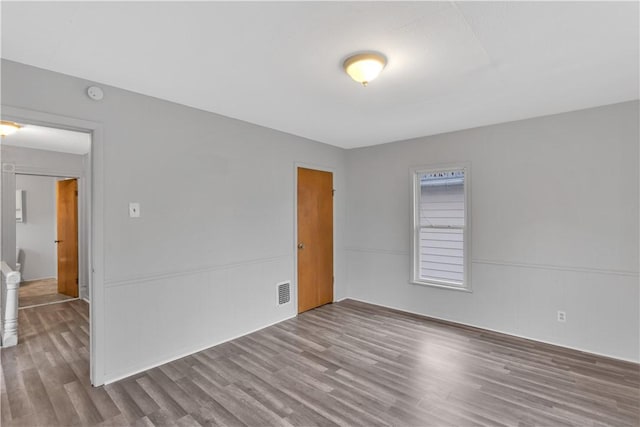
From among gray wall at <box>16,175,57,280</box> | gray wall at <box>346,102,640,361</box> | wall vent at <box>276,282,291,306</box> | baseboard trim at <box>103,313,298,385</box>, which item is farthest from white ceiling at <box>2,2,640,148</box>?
gray wall at <box>16,175,57,280</box>

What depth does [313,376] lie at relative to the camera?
267cm

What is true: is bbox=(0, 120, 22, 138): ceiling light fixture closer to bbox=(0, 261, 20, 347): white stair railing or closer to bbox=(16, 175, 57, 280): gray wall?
bbox=(0, 261, 20, 347): white stair railing

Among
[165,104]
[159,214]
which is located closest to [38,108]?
[165,104]

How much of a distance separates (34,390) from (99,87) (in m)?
2.55

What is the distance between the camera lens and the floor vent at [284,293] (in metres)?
4.07

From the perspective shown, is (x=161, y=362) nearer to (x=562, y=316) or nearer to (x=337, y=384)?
(x=337, y=384)

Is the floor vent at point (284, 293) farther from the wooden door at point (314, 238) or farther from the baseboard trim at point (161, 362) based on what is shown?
the baseboard trim at point (161, 362)

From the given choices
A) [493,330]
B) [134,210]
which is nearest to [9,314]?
[134,210]

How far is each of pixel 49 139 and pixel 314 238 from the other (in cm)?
386

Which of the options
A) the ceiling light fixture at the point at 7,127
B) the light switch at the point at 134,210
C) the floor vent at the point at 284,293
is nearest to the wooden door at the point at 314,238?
the floor vent at the point at 284,293

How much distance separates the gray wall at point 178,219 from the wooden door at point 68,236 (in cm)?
349

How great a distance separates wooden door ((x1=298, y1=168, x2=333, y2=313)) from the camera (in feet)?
14.4

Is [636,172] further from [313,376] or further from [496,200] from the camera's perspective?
[313,376]

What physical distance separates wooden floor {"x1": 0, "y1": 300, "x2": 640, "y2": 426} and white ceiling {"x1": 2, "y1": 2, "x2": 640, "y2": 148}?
2561 mm
